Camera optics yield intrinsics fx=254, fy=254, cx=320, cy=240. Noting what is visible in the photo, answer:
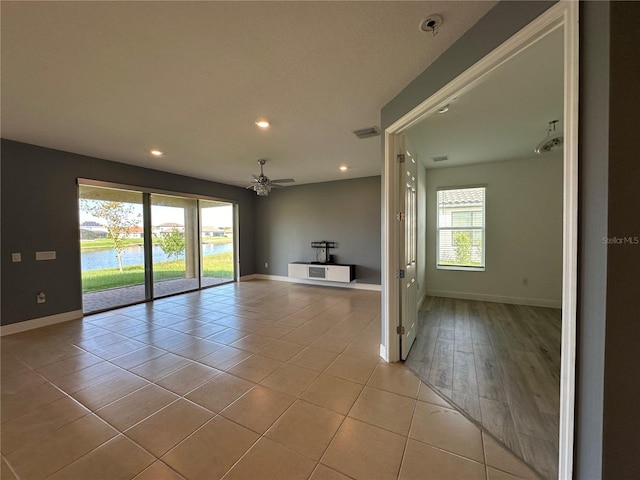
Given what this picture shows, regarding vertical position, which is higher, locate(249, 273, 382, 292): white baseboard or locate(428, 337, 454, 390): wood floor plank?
locate(249, 273, 382, 292): white baseboard

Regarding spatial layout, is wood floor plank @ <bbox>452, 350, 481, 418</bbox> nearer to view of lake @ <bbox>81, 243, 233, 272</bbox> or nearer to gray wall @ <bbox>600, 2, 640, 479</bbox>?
gray wall @ <bbox>600, 2, 640, 479</bbox>

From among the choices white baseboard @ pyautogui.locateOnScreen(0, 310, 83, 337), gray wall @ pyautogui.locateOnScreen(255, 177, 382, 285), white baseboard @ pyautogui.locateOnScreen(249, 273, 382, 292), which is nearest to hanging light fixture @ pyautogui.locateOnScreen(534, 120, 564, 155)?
gray wall @ pyautogui.locateOnScreen(255, 177, 382, 285)

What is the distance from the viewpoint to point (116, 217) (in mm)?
4766

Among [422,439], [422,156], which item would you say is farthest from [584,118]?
[422,156]

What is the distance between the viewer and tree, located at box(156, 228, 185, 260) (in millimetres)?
5493

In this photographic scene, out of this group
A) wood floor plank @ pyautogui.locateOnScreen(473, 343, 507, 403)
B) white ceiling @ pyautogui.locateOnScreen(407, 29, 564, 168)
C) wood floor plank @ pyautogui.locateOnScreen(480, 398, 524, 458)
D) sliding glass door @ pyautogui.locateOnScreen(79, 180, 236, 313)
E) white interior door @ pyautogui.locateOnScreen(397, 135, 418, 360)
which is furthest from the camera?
sliding glass door @ pyautogui.locateOnScreen(79, 180, 236, 313)

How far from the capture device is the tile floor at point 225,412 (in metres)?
1.50

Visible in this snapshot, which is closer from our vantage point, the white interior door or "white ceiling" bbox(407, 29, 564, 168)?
"white ceiling" bbox(407, 29, 564, 168)

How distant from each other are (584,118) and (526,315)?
427 cm

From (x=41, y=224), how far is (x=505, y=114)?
6454 millimetres

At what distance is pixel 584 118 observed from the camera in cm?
101

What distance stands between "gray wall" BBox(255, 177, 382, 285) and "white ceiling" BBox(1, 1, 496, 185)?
2867mm

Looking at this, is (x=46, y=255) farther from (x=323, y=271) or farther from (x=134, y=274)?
(x=323, y=271)

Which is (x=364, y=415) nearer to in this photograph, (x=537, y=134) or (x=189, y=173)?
(x=537, y=134)
